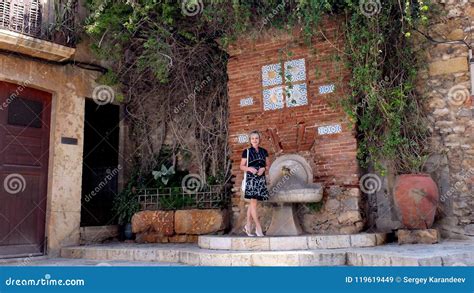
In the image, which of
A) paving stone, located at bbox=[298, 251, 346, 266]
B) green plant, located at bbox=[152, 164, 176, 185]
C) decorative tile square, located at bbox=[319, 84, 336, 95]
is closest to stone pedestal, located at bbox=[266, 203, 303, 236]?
paving stone, located at bbox=[298, 251, 346, 266]

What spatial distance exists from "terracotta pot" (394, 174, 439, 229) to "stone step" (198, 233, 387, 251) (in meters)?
0.59

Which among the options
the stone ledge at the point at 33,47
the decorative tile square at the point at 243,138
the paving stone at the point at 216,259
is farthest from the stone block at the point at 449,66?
the stone ledge at the point at 33,47

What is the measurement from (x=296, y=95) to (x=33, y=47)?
15.0ft

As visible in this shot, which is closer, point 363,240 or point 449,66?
point 363,240

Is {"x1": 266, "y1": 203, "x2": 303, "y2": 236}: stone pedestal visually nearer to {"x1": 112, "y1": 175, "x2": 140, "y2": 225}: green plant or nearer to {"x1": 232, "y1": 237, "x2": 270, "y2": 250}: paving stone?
{"x1": 232, "y1": 237, "x2": 270, "y2": 250}: paving stone

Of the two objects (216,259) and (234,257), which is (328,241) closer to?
(234,257)

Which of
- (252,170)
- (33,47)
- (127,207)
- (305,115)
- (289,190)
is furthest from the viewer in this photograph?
(127,207)

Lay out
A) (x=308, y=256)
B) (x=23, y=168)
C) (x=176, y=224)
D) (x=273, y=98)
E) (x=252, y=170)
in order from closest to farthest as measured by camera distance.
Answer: (x=308, y=256)
(x=252, y=170)
(x=273, y=98)
(x=23, y=168)
(x=176, y=224)

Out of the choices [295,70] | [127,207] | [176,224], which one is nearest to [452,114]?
[295,70]

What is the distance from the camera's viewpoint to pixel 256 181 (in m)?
7.09

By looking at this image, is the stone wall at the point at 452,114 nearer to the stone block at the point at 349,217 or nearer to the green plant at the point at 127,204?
the stone block at the point at 349,217

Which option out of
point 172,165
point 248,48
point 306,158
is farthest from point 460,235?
point 172,165

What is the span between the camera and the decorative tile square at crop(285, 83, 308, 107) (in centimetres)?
790

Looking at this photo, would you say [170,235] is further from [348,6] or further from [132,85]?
[348,6]
